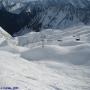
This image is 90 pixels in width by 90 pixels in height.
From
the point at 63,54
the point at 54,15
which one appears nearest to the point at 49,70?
the point at 63,54

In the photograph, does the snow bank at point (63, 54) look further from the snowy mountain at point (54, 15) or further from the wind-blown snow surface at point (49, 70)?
the snowy mountain at point (54, 15)

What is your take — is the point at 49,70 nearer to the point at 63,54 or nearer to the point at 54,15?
the point at 63,54

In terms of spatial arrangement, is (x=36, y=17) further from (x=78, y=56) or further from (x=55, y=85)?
(x=55, y=85)

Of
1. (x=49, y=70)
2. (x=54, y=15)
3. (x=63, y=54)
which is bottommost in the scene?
(x=54, y=15)

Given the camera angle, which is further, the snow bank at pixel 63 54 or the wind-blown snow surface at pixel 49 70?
the snow bank at pixel 63 54

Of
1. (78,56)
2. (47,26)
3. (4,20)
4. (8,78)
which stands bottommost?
(47,26)

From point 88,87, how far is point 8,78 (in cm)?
425

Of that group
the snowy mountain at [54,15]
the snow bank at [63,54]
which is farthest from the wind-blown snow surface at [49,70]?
the snowy mountain at [54,15]

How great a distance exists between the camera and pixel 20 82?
1411cm

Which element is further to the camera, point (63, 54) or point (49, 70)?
point (63, 54)

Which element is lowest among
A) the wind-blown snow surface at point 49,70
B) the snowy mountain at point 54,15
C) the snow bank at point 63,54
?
the snowy mountain at point 54,15

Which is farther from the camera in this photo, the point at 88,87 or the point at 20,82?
the point at 88,87

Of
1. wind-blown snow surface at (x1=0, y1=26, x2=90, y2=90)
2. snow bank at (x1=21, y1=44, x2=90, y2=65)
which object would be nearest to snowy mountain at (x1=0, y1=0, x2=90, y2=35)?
snow bank at (x1=21, y1=44, x2=90, y2=65)

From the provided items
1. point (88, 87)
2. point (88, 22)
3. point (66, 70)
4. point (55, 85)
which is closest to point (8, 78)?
point (55, 85)
